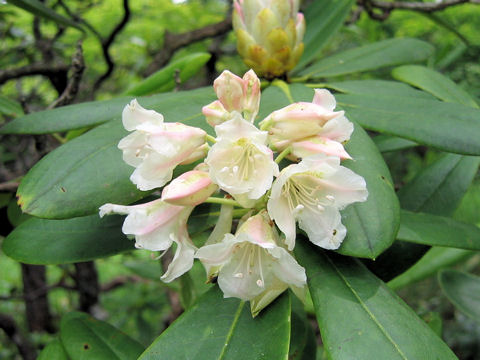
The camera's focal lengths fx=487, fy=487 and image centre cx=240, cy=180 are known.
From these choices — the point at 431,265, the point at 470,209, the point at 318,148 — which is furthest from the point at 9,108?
the point at 470,209

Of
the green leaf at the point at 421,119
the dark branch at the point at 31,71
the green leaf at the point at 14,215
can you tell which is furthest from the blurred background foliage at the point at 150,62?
the green leaf at the point at 421,119

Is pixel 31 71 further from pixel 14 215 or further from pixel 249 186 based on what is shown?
pixel 249 186

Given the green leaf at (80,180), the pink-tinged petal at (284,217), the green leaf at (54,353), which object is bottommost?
the green leaf at (54,353)

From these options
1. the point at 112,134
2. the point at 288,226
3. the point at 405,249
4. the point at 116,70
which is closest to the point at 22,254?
the point at 112,134

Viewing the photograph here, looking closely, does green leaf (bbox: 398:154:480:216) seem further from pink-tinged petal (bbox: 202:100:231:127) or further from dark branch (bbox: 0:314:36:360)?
dark branch (bbox: 0:314:36:360)

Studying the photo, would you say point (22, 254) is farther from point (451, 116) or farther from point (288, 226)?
point (451, 116)

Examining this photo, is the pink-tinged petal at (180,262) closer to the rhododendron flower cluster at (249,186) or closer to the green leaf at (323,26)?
the rhododendron flower cluster at (249,186)

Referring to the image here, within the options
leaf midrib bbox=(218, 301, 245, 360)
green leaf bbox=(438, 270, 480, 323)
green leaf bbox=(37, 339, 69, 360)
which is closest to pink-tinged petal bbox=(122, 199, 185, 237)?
leaf midrib bbox=(218, 301, 245, 360)
